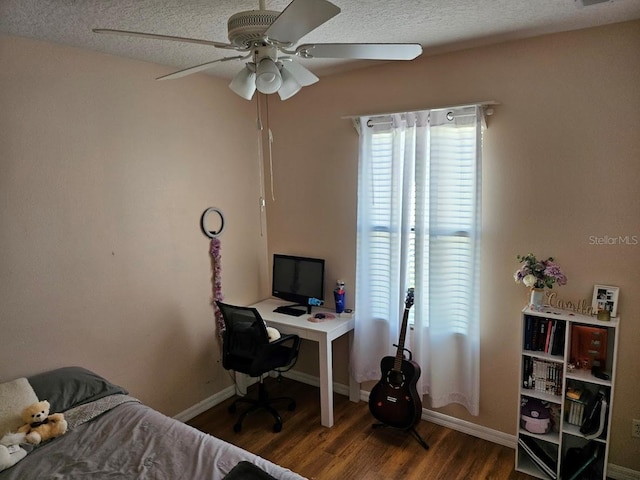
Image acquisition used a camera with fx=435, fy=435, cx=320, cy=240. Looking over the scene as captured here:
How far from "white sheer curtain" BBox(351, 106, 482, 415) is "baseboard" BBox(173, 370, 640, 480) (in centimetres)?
18

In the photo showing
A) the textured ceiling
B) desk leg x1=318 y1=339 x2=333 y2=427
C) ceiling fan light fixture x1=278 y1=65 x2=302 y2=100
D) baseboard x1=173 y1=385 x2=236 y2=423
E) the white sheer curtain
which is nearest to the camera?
ceiling fan light fixture x1=278 y1=65 x2=302 y2=100

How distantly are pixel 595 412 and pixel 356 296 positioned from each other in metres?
1.63

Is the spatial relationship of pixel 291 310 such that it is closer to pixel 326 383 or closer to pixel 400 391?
pixel 326 383

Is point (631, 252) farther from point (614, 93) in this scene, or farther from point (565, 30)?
point (565, 30)

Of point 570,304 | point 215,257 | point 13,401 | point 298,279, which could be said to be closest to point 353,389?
point 298,279

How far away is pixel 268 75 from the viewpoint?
65.7 inches

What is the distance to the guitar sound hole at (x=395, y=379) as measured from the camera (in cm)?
296

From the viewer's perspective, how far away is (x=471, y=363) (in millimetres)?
2900

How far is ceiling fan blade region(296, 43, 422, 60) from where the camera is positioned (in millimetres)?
1631

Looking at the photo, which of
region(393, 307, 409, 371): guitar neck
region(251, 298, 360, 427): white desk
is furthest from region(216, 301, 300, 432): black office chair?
region(393, 307, 409, 371): guitar neck

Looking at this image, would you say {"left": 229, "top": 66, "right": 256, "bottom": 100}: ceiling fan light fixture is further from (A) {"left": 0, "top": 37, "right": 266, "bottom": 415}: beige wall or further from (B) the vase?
(B) the vase

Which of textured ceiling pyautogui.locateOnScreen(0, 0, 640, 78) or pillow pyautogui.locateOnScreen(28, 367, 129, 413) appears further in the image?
pillow pyautogui.locateOnScreen(28, 367, 129, 413)

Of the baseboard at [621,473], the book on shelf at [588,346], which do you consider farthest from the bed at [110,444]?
the baseboard at [621,473]

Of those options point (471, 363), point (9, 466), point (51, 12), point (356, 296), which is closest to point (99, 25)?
point (51, 12)
